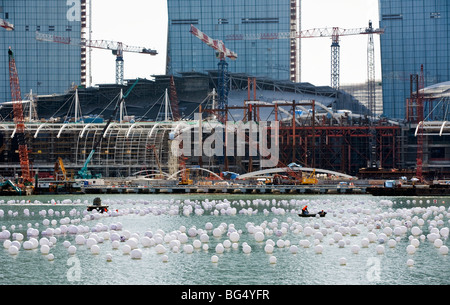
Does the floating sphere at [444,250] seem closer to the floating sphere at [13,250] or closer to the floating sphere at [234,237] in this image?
the floating sphere at [234,237]

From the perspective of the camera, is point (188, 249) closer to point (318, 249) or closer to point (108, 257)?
point (108, 257)

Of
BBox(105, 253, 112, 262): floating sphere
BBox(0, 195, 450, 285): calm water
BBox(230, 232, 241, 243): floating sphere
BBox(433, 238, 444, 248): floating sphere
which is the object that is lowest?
BBox(0, 195, 450, 285): calm water

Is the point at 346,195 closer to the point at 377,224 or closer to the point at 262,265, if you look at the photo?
the point at 377,224

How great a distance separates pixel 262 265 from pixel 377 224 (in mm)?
29706

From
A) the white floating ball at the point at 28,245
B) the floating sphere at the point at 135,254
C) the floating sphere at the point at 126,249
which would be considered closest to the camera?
the floating sphere at the point at 135,254

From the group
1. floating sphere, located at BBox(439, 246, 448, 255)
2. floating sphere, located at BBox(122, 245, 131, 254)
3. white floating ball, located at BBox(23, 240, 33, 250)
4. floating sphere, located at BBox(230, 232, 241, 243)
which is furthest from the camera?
floating sphere, located at BBox(230, 232, 241, 243)

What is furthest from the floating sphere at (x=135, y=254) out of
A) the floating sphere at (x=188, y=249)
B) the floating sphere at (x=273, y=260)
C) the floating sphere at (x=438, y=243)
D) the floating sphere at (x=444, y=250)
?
the floating sphere at (x=438, y=243)

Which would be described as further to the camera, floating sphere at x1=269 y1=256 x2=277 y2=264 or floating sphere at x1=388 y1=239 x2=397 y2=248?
floating sphere at x1=388 y1=239 x2=397 y2=248

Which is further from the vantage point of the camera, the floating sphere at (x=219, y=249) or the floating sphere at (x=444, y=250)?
the floating sphere at (x=444, y=250)

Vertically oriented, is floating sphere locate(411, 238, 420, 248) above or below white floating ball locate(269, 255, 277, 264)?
above

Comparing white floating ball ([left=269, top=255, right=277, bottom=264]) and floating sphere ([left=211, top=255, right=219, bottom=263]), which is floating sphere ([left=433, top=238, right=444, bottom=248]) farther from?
floating sphere ([left=211, top=255, right=219, bottom=263])

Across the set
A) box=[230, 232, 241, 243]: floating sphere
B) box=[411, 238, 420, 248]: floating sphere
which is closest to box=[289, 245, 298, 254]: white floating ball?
box=[230, 232, 241, 243]: floating sphere
